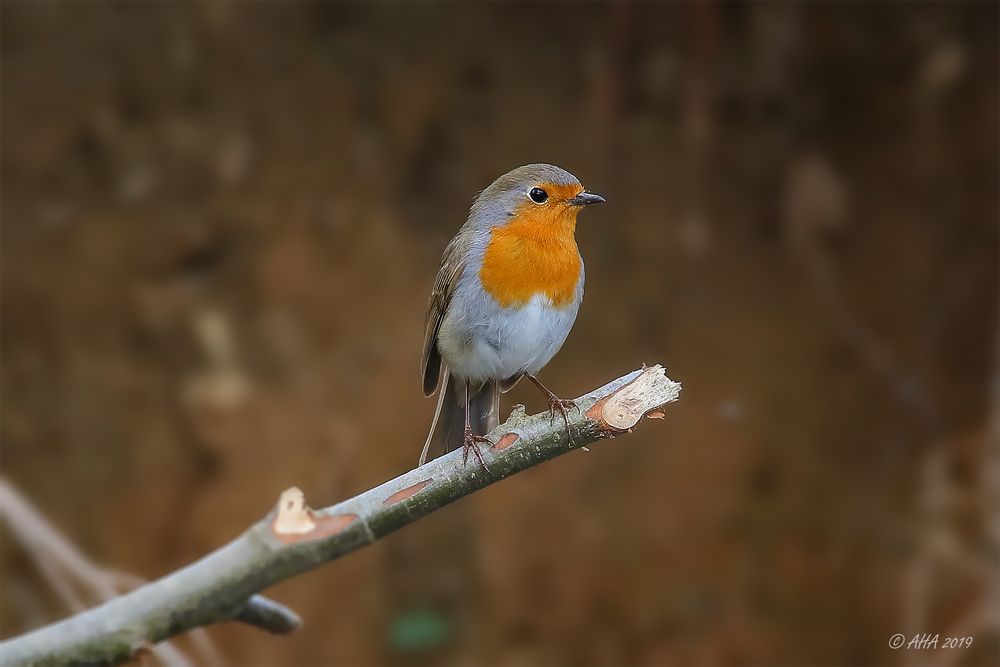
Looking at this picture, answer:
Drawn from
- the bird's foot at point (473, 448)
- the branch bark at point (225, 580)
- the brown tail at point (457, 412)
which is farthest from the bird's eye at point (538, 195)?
the branch bark at point (225, 580)

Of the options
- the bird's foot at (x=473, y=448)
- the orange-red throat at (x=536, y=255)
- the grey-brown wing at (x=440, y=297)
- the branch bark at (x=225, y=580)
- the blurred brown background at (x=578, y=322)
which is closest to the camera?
the branch bark at (x=225, y=580)

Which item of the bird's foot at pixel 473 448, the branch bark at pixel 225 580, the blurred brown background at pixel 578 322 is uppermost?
the blurred brown background at pixel 578 322

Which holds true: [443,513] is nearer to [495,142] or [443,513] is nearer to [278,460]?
[278,460]

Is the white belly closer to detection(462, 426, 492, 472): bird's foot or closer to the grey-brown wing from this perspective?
the grey-brown wing

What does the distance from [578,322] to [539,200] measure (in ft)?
5.80

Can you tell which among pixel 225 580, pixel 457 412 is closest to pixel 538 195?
pixel 457 412

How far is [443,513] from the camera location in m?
4.31

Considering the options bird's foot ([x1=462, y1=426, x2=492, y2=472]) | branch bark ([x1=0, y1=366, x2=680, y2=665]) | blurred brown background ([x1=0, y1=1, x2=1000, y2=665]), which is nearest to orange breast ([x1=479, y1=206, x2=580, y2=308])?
bird's foot ([x1=462, y1=426, x2=492, y2=472])

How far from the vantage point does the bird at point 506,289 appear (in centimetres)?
240

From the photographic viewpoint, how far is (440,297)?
100 inches

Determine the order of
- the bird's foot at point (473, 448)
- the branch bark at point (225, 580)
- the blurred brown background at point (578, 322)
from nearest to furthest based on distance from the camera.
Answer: the branch bark at point (225, 580), the bird's foot at point (473, 448), the blurred brown background at point (578, 322)

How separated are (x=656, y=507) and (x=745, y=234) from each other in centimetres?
115

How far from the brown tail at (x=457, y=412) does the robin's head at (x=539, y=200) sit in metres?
0.42

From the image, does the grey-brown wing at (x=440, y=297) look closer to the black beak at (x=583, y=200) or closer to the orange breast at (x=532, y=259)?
the orange breast at (x=532, y=259)
